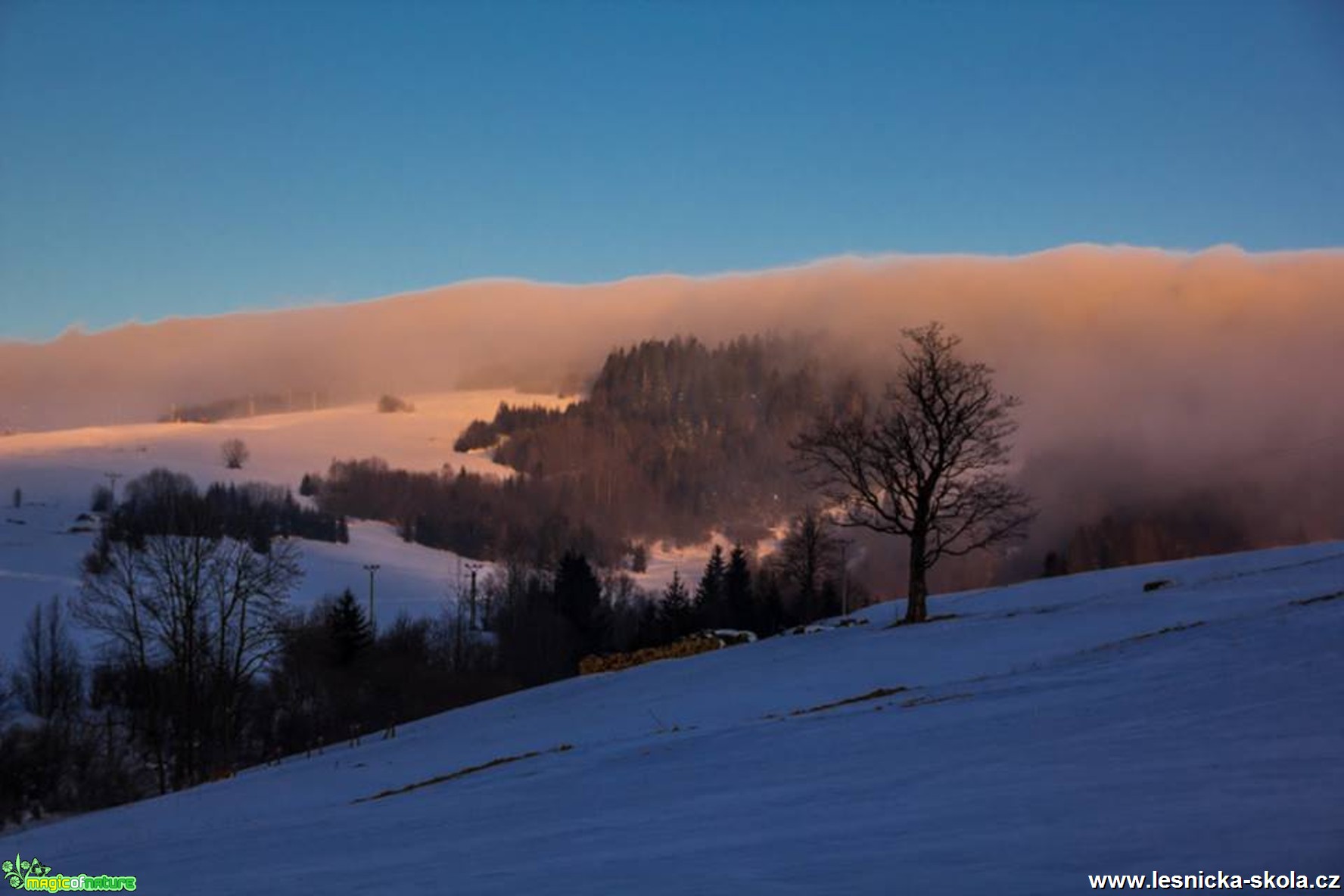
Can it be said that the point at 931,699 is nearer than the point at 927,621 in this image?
Yes

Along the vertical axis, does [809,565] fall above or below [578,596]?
above

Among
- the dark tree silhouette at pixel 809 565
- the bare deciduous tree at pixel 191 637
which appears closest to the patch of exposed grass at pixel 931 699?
the bare deciduous tree at pixel 191 637

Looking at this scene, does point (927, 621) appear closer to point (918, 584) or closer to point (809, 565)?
point (918, 584)

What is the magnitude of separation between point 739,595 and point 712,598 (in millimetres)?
6051

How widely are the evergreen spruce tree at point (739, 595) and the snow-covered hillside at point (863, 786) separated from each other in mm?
60536

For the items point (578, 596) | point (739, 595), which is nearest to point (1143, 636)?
point (739, 595)

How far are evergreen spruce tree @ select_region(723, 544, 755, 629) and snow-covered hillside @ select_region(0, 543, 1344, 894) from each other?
60.5 m

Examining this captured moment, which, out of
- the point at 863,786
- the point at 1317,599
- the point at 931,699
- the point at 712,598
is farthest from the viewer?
the point at 712,598

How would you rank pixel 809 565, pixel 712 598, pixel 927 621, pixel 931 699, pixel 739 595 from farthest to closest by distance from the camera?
pixel 712 598
pixel 739 595
pixel 809 565
pixel 927 621
pixel 931 699

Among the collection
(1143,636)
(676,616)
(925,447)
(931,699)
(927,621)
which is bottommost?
(676,616)

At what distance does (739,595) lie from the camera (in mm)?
88125

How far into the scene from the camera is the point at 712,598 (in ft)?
308

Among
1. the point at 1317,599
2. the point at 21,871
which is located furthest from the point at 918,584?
the point at 21,871

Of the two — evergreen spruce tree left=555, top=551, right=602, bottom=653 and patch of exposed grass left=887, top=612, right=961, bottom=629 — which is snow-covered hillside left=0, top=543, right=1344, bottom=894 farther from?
evergreen spruce tree left=555, top=551, right=602, bottom=653
